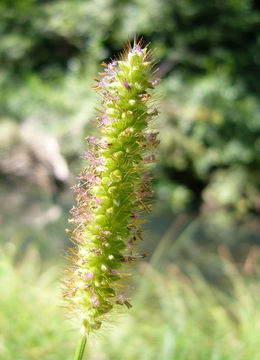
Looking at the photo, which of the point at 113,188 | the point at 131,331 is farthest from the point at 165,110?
the point at 113,188

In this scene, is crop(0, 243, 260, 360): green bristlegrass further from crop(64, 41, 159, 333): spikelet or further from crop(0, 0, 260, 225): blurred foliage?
crop(0, 0, 260, 225): blurred foliage

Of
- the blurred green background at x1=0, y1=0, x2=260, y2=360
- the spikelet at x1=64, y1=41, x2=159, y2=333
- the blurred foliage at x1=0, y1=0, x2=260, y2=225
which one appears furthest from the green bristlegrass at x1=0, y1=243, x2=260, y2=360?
the blurred foliage at x1=0, y1=0, x2=260, y2=225

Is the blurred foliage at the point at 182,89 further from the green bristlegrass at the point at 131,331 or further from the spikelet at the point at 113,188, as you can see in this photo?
the spikelet at the point at 113,188

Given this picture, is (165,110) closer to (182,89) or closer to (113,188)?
(182,89)

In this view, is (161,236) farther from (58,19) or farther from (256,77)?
(58,19)

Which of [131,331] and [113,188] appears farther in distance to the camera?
[131,331]

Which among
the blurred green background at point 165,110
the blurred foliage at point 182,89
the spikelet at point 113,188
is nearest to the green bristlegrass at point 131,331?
the spikelet at point 113,188

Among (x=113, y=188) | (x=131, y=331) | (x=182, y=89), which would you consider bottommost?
(x=113, y=188)

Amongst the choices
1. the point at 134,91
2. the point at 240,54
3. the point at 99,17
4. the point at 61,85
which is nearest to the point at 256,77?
the point at 240,54
